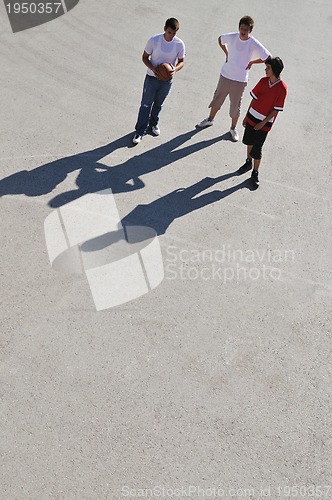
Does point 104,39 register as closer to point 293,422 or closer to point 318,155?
point 318,155

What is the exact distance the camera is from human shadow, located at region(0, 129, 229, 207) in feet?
23.9

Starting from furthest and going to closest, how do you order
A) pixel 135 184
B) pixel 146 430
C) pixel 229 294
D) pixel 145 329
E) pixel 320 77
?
pixel 320 77 < pixel 135 184 < pixel 229 294 < pixel 145 329 < pixel 146 430

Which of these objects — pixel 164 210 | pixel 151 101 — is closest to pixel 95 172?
pixel 164 210

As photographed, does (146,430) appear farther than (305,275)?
No

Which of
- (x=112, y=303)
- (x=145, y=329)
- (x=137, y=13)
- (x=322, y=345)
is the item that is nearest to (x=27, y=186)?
(x=112, y=303)

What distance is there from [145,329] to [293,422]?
173 cm

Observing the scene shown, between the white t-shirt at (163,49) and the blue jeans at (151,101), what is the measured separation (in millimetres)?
279

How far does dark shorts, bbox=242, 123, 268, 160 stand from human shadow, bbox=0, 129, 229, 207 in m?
1.11

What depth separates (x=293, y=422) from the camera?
5332mm

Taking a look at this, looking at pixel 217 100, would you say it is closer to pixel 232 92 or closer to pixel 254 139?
pixel 232 92

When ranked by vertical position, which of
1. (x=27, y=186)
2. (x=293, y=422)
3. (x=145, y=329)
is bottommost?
(x=293, y=422)

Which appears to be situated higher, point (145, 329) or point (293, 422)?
point (145, 329)
